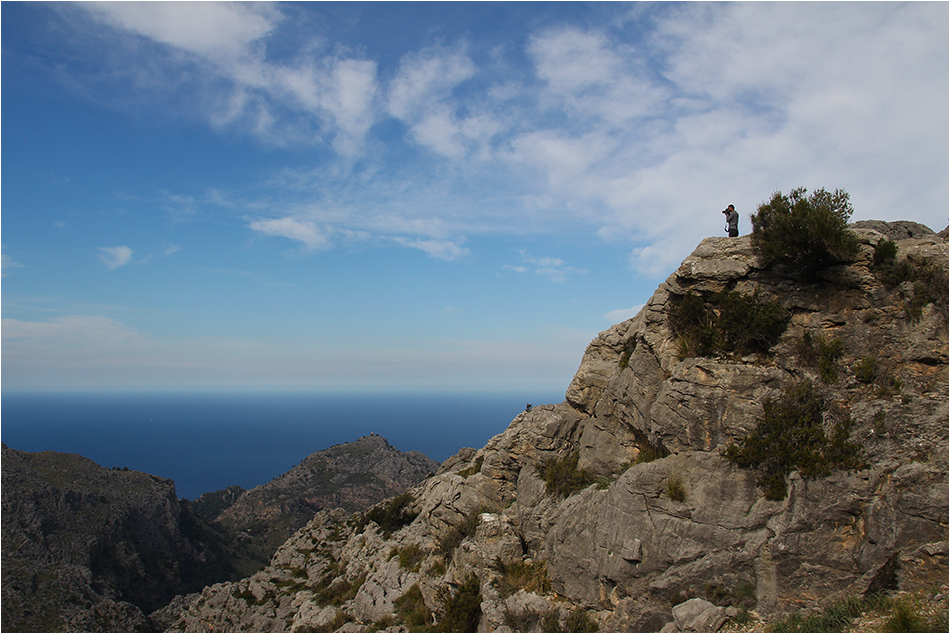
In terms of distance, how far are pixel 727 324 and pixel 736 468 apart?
495 centimetres

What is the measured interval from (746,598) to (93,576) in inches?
3515

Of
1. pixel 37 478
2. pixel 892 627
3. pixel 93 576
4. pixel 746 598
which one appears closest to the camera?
pixel 892 627

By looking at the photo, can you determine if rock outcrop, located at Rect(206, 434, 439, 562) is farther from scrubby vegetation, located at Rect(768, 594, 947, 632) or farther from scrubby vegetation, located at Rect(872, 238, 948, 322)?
scrubby vegetation, located at Rect(872, 238, 948, 322)

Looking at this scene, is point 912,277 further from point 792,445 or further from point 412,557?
point 412,557

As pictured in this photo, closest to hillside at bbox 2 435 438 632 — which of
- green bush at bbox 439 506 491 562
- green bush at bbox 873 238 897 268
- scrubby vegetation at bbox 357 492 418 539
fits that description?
scrubby vegetation at bbox 357 492 418 539

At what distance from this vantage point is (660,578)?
1289 cm

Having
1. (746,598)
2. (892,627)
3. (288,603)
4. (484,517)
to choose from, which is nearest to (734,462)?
(746,598)

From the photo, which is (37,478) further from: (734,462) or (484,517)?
(734,462)

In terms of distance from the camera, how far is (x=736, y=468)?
43.2 ft

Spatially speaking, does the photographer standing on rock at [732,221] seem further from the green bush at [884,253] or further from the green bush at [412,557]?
the green bush at [412,557]

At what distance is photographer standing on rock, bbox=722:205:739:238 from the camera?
709 inches

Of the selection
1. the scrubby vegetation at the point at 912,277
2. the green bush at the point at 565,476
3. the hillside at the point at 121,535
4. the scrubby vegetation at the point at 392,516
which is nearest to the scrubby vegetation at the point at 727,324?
the scrubby vegetation at the point at 912,277

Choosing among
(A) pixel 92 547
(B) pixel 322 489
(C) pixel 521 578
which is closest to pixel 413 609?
(C) pixel 521 578

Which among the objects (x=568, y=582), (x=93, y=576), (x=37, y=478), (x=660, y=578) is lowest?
(x=93, y=576)
